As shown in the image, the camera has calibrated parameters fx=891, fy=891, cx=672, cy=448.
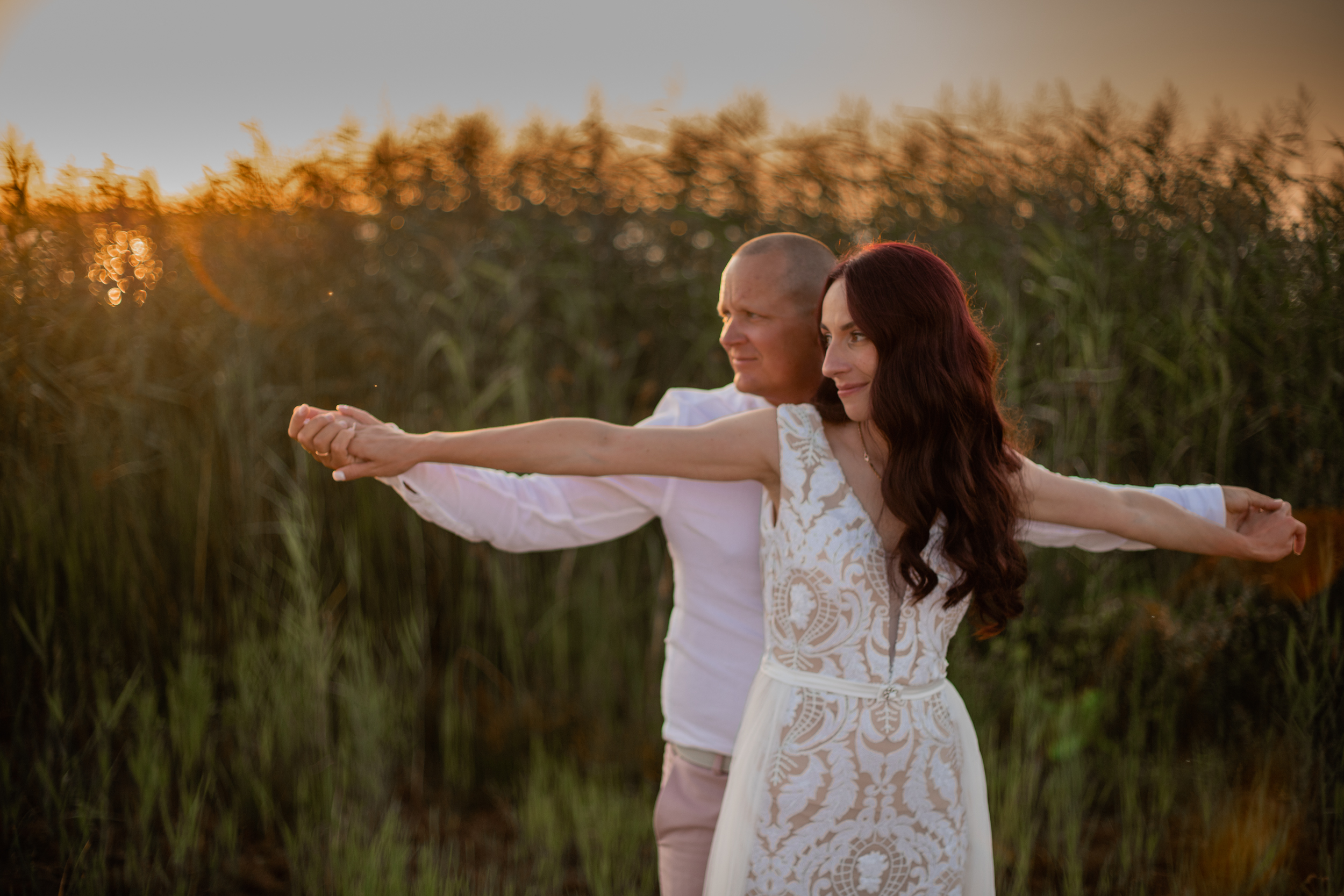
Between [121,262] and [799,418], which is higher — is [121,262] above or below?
above

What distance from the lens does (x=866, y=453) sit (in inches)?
70.5

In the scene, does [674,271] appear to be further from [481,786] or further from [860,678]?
[860,678]

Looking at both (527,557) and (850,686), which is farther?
(527,557)

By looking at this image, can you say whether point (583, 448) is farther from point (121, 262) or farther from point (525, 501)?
point (121, 262)

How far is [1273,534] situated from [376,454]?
6.40 ft

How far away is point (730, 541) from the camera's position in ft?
6.68

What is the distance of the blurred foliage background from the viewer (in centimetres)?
284

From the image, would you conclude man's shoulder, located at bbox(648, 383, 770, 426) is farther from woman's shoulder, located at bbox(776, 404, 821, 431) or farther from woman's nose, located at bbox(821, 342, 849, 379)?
woman's nose, located at bbox(821, 342, 849, 379)

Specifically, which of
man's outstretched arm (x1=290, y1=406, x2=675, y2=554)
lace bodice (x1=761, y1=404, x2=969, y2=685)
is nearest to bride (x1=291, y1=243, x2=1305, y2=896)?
lace bodice (x1=761, y1=404, x2=969, y2=685)

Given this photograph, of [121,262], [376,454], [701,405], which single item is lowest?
[376,454]

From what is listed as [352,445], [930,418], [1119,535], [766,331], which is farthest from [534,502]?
[1119,535]

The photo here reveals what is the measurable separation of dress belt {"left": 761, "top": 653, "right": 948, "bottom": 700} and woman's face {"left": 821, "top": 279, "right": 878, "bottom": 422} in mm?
505

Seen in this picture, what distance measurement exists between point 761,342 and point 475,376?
7.54 ft

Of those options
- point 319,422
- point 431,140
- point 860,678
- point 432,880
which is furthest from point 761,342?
point 431,140
